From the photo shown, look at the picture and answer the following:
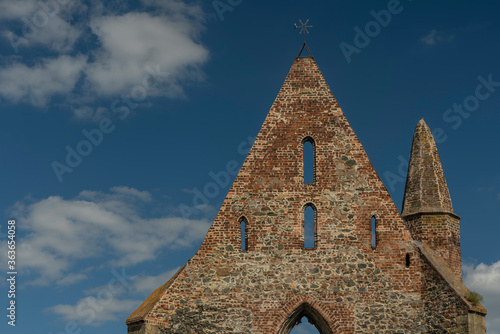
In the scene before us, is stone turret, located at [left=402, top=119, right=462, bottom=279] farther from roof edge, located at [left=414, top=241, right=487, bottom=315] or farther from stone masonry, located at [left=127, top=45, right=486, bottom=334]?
roof edge, located at [left=414, top=241, right=487, bottom=315]

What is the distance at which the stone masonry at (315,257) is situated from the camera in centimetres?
1845

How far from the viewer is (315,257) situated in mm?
19172

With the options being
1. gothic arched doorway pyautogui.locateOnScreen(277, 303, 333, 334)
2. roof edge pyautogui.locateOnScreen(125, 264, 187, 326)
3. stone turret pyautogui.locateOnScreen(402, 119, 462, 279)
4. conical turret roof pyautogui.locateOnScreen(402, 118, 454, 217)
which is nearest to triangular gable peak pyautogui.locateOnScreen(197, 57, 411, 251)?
roof edge pyautogui.locateOnScreen(125, 264, 187, 326)

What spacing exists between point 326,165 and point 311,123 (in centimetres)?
142

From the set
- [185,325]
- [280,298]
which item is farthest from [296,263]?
[185,325]

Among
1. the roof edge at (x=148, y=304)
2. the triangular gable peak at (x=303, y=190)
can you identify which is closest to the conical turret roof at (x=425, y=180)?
the triangular gable peak at (x=303, y=190)

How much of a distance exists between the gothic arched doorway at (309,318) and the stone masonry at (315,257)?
0.13 ft

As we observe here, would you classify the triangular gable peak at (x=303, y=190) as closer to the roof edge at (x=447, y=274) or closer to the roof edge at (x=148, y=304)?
the roof edge at (x=447, y=274)

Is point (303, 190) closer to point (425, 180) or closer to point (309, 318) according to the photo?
point (309, 318)

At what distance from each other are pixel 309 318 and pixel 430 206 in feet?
17.4

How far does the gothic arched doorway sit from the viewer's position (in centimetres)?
1867

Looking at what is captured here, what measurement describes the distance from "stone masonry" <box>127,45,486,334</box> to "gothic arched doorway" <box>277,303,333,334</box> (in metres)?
0.04

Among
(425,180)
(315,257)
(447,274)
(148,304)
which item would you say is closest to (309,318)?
(315,257)

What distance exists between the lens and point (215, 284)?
62.6 ft
